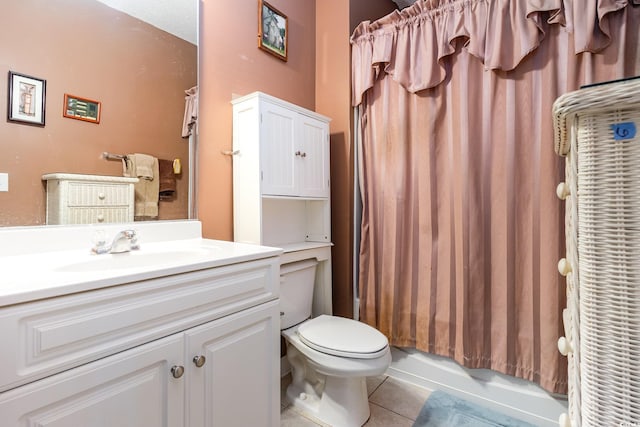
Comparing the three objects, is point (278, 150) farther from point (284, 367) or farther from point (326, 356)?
point (284, 367)

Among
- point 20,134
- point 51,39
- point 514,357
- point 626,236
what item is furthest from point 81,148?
point 514,357

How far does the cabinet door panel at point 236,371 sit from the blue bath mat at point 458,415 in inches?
31.5

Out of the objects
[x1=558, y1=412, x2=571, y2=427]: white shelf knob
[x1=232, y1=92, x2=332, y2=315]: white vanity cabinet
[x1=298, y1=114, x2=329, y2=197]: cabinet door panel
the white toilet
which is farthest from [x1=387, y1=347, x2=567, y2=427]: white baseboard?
[x1=298, y1=114, x2=329, y2=197]: cabinet door panel

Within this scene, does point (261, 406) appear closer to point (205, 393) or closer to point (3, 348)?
Answer: point (205, 393)

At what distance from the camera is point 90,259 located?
3.26 ft

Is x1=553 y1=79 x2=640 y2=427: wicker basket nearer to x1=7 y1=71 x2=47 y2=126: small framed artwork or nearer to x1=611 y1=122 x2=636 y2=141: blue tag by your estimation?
x1=611 y1=122 x2=636 y2=141: blue tag

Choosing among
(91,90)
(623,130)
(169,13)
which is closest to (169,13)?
(169,13)

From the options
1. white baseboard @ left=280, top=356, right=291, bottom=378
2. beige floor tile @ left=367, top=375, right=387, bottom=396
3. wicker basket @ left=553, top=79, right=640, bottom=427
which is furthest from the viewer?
white baseboard @ left=280, top=356, right=291, bottom=378

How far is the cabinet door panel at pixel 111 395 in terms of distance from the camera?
604 mm

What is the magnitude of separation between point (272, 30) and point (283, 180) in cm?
95

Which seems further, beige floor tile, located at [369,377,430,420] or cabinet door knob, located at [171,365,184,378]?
beige floor tile, located at [369,377,430,420]

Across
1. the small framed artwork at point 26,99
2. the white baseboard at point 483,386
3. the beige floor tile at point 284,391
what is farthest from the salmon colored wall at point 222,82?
the white baseboard at point 483,386

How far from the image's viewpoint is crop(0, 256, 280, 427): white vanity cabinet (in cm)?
61

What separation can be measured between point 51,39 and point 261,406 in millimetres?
1479
